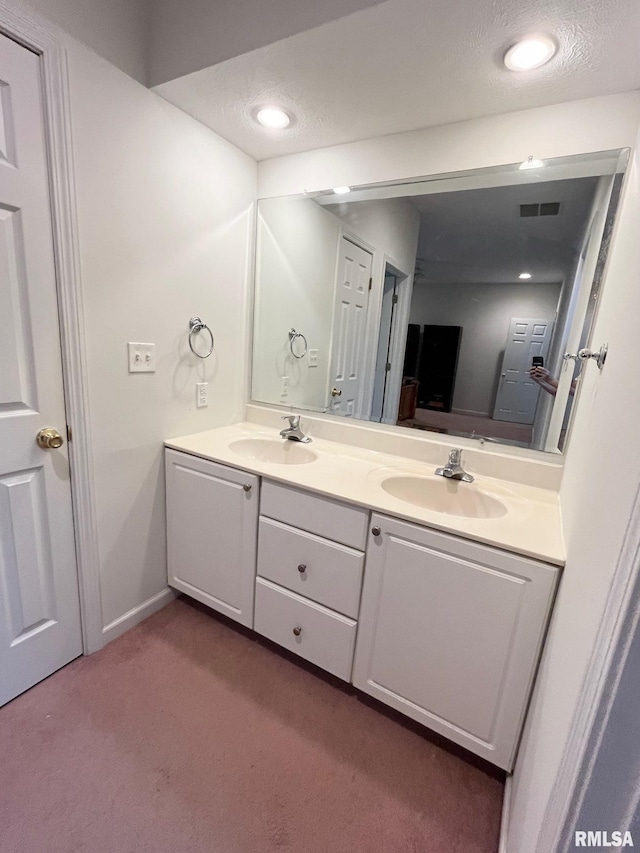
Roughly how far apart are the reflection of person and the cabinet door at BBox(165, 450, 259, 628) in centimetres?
112

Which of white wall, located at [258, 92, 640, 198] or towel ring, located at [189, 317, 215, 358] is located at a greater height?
white wall, located at [258, 92, 640, 198]

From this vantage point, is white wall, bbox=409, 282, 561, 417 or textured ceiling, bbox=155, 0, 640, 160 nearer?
textured ceiling, bbox=155, 0, 640, 160

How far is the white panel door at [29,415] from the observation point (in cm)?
109

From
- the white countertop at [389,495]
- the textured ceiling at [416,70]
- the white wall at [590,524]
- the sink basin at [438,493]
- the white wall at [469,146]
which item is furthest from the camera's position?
the sink basin at [438,493]

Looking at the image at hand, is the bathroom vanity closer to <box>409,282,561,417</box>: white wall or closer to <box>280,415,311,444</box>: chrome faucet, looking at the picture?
<box>280,415,311,444</box>: chrome faucet

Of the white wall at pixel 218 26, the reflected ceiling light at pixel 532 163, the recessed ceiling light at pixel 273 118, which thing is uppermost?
the white wall at pixel 218 26

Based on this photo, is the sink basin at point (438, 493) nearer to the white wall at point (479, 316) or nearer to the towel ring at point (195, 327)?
the white wall at point (479, 316)

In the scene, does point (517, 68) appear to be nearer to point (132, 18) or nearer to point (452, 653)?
point (132, 18)

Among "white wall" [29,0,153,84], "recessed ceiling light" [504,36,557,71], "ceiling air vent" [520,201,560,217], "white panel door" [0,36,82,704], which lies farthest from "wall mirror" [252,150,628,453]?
"white panel door" [0,36,82,704]

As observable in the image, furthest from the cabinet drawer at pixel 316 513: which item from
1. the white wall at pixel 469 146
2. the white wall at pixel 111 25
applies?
the white wall at pixel 111 25

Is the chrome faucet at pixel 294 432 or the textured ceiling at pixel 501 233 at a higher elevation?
the textured ceiling at pixel 501 233

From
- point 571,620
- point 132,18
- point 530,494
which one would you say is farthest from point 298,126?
point 571,620

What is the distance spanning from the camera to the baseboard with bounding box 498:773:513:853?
40.3 inches

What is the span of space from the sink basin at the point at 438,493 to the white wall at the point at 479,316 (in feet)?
1.08
